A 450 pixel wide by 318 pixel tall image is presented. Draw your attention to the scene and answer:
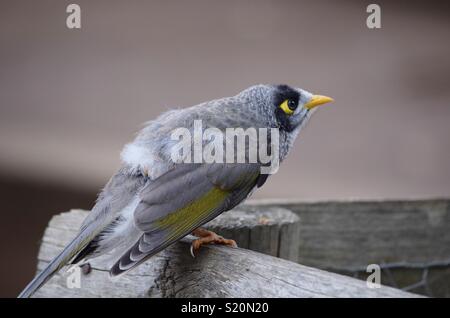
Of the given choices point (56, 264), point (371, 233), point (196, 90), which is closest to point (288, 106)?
point (371, 233)

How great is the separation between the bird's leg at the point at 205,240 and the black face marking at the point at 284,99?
759 mm

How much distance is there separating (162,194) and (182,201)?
85 millimetres

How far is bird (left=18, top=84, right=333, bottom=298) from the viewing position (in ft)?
8.95

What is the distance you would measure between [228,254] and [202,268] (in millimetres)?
127

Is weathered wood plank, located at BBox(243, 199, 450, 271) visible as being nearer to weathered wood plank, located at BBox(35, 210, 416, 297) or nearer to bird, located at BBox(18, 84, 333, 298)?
bird, located at BBox(18, 84, 333, 298)

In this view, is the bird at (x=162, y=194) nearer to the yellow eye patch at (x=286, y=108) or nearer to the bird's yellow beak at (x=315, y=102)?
the yellow eye patch at (x=286, y=108)

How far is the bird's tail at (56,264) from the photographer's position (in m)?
2.62

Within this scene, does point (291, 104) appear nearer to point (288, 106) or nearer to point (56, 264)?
point (288, 106)

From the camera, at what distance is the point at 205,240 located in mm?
2914

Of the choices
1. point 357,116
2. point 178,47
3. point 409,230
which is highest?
point 178,47

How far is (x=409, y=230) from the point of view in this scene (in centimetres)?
365

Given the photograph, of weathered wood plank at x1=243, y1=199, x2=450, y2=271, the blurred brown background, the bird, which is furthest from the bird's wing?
the blurred brown background

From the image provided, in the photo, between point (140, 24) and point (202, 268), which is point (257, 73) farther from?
point (202, 268)

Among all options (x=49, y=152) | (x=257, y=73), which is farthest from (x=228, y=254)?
(x=257, y=73)
